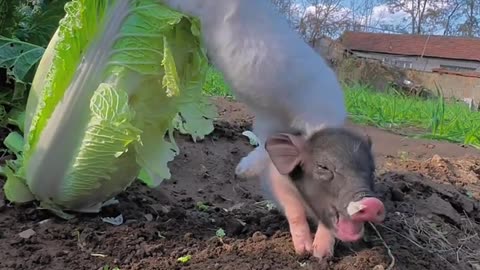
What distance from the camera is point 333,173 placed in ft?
5.52

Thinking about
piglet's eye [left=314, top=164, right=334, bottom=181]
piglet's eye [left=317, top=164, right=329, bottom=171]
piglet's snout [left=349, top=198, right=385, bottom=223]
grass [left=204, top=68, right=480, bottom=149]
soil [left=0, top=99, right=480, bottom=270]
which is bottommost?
grass [left=204, top=68, right=480, bottom=149]

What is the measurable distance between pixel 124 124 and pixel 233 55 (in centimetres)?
37

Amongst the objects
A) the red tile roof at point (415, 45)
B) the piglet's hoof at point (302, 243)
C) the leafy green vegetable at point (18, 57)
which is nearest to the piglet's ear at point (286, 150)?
the piglet's hoof at point (302, 243)

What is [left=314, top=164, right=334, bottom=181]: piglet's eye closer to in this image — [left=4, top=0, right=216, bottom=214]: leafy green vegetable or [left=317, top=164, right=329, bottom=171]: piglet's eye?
[left=317, top=164, right=329, bottom=171]: piglet's eye

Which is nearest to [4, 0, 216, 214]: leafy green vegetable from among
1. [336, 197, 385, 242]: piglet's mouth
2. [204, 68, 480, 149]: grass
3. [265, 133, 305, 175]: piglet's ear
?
[265, 133, 305, 175]: piglet's ear

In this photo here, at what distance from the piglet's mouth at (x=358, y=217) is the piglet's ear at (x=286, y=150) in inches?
7.8

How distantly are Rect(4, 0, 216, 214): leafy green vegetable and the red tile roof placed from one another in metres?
34.2

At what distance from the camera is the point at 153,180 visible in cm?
208

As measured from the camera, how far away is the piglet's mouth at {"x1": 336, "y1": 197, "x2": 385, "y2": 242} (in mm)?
1506

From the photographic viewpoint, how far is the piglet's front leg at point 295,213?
1839mm

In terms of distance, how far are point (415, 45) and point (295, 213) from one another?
35718mm

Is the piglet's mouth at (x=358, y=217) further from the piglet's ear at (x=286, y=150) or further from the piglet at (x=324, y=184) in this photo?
the piglet's ear at (x=286, y=150)

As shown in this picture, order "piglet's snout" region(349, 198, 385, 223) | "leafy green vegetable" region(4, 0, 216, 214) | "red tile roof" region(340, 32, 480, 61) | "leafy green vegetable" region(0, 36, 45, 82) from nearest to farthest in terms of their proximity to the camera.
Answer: "piglet's snout" region(349, 198, 385, 223), "leafy green vegetable" region(4, 0, 216, 214), "leafy green vegetable" region(0, 36, 45, 82), "red tile roof" region(340, 32, 480, 61)

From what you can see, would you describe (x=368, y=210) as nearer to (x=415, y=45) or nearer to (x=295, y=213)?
(x=295, y=213)
